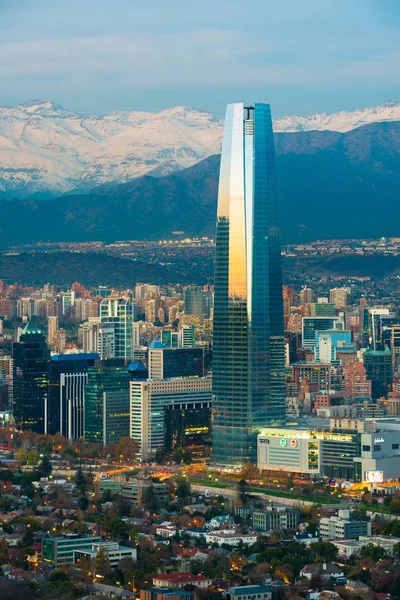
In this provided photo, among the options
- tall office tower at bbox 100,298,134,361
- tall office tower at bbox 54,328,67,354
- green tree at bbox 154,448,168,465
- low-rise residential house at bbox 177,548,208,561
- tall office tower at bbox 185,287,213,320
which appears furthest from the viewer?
tall office tower at bbox 185,287,213,320

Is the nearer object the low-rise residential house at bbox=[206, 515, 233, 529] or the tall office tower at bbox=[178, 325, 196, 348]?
the low-rise residential house at bbox=[206, 515, 233, 529]

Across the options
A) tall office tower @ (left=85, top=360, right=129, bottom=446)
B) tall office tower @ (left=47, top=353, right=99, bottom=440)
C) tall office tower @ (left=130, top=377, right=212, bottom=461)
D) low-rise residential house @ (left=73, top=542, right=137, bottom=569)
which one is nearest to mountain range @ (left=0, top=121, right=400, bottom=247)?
tall office tower @ (left=47, top=353, right=99, bottom=440)

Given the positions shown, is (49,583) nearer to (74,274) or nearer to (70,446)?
(70,446)

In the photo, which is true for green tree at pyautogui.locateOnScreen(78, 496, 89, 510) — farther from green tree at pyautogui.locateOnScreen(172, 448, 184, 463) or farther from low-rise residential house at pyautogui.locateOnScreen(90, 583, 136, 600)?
low-rise residential house at pyautogui.locateOnScreen(90, 583, 136, 600)

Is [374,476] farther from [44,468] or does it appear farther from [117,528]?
[117,528]

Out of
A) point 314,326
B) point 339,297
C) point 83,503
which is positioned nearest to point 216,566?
point 83,503

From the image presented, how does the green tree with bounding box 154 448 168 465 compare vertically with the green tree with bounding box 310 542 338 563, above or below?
above

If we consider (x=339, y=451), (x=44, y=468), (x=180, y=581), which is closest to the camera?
(x=180, y=581)
